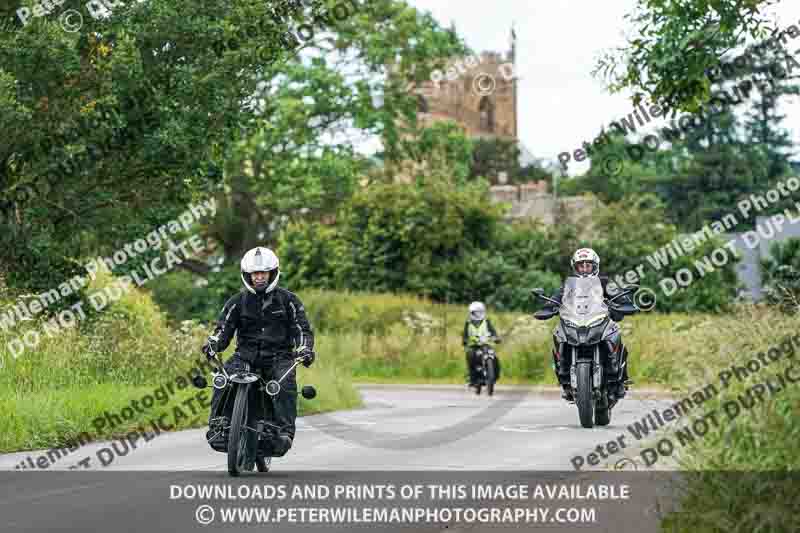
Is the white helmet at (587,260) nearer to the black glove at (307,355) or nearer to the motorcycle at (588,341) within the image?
the motorcycle at (588,341)

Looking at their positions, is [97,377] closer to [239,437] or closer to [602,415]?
[602,415]

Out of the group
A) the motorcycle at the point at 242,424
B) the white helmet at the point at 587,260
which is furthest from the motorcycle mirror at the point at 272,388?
the white helmet at the point at 587,260

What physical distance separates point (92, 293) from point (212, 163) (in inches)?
140

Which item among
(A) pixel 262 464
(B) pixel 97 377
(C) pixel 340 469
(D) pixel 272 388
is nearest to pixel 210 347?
(D) pixel 272 388

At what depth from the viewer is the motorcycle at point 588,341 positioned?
13297 mm

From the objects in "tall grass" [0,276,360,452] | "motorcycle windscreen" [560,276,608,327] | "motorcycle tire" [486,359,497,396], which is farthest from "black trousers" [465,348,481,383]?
"motorcycle windscreen" [560,276,608,327]

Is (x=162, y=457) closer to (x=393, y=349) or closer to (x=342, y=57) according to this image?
(x=393, y=349)

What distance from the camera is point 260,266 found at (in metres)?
12.2

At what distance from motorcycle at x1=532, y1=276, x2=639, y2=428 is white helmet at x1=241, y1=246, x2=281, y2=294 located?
2479mm

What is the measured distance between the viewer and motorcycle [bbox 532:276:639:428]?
13.3 metres

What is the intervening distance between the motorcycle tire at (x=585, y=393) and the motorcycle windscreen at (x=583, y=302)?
17.4 inches

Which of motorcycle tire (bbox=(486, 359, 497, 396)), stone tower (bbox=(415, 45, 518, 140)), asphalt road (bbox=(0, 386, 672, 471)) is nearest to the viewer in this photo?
asphalt road (bbox=(0, 386, 672, 471))

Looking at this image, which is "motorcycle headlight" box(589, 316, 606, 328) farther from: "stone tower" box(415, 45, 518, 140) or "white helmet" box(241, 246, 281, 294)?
"stone tower" box(415, 45, 518, 140)

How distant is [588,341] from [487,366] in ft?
51.9
